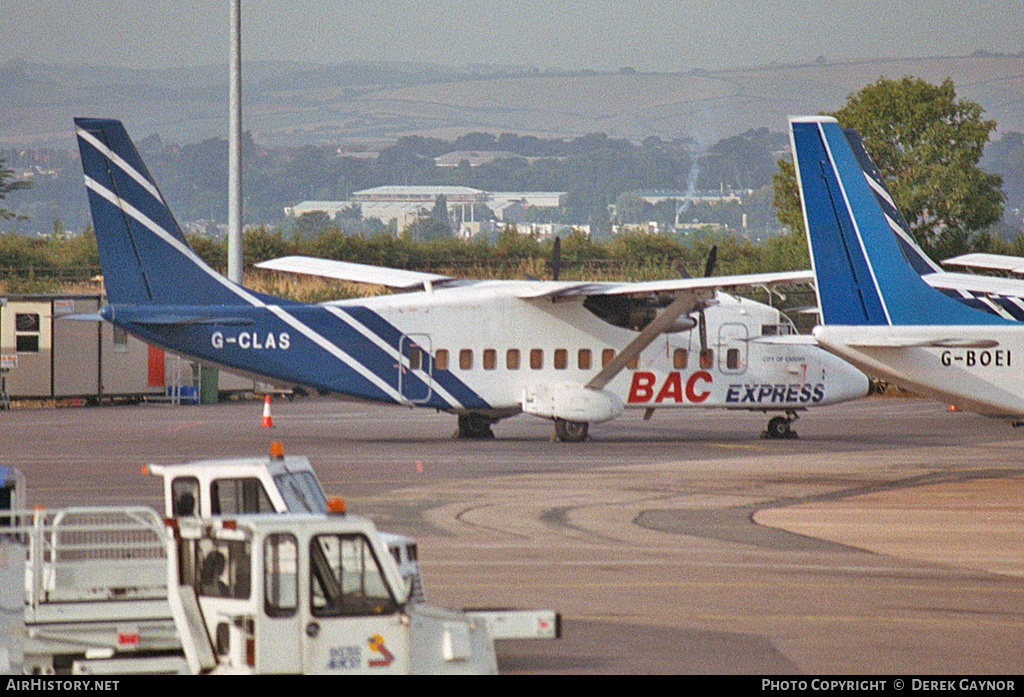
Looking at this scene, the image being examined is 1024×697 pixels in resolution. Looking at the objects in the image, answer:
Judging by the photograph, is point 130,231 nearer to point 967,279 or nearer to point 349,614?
point 967,279

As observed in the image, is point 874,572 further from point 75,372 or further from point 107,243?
point 75,372

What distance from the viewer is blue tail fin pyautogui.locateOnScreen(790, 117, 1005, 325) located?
2280 cm

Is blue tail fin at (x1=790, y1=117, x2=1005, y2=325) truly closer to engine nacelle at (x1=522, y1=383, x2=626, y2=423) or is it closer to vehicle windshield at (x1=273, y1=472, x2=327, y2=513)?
engine nacelle at (x1=522, y1=383, x2=626, y2=423)

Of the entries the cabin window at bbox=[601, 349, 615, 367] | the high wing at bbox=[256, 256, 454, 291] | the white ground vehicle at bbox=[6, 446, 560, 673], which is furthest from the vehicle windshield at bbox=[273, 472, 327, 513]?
the high wing at bbox=[256, 256, 454, 291]

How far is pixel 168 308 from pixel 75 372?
533 inches

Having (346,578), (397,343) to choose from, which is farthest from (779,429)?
(346,578)

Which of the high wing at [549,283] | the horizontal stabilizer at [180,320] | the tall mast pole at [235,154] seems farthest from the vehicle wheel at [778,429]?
the tall mast pole at [235,154]

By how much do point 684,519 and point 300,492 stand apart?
840 cm

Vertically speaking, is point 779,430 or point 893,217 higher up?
point 893,217

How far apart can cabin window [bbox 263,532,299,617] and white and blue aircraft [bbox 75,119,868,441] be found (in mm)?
20276

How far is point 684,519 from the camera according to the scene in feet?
65.0

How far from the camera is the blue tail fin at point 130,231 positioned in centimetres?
2931

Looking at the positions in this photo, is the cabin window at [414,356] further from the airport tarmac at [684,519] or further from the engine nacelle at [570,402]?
the engine nacelle at [570,402]

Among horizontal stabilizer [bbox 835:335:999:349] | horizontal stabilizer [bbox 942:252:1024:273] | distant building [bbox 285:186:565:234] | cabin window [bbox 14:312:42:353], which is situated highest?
distant building [bbox 285:186:565:234]
